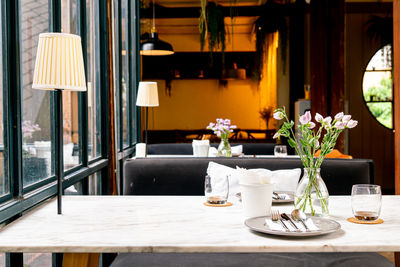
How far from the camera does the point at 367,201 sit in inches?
56.9

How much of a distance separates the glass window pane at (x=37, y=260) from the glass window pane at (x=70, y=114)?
68 centimetres

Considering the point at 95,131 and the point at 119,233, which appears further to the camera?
the point at 95,131

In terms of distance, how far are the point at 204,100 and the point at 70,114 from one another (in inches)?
269

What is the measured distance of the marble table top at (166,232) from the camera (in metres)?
1.20

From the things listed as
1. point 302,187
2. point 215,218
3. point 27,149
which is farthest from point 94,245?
point 27,149

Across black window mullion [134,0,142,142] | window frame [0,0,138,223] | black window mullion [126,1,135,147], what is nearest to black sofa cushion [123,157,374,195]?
window frame [0,0,138,223]

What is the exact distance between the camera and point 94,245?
1.21 meters

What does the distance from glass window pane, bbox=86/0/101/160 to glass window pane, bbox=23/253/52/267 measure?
135 centimetres

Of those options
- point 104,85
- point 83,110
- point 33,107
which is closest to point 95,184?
point 83,110

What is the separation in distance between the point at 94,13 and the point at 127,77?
75.7 inches

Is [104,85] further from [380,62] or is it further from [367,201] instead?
[380,62]

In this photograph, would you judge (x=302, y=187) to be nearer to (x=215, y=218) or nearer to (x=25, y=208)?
(x=215, y=218)

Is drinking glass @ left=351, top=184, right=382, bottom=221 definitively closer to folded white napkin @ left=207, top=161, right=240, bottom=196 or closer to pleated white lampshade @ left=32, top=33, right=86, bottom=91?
folded white napkin @ left=207, top=161, right=240, bottom=196

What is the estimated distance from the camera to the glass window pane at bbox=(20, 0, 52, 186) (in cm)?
206
